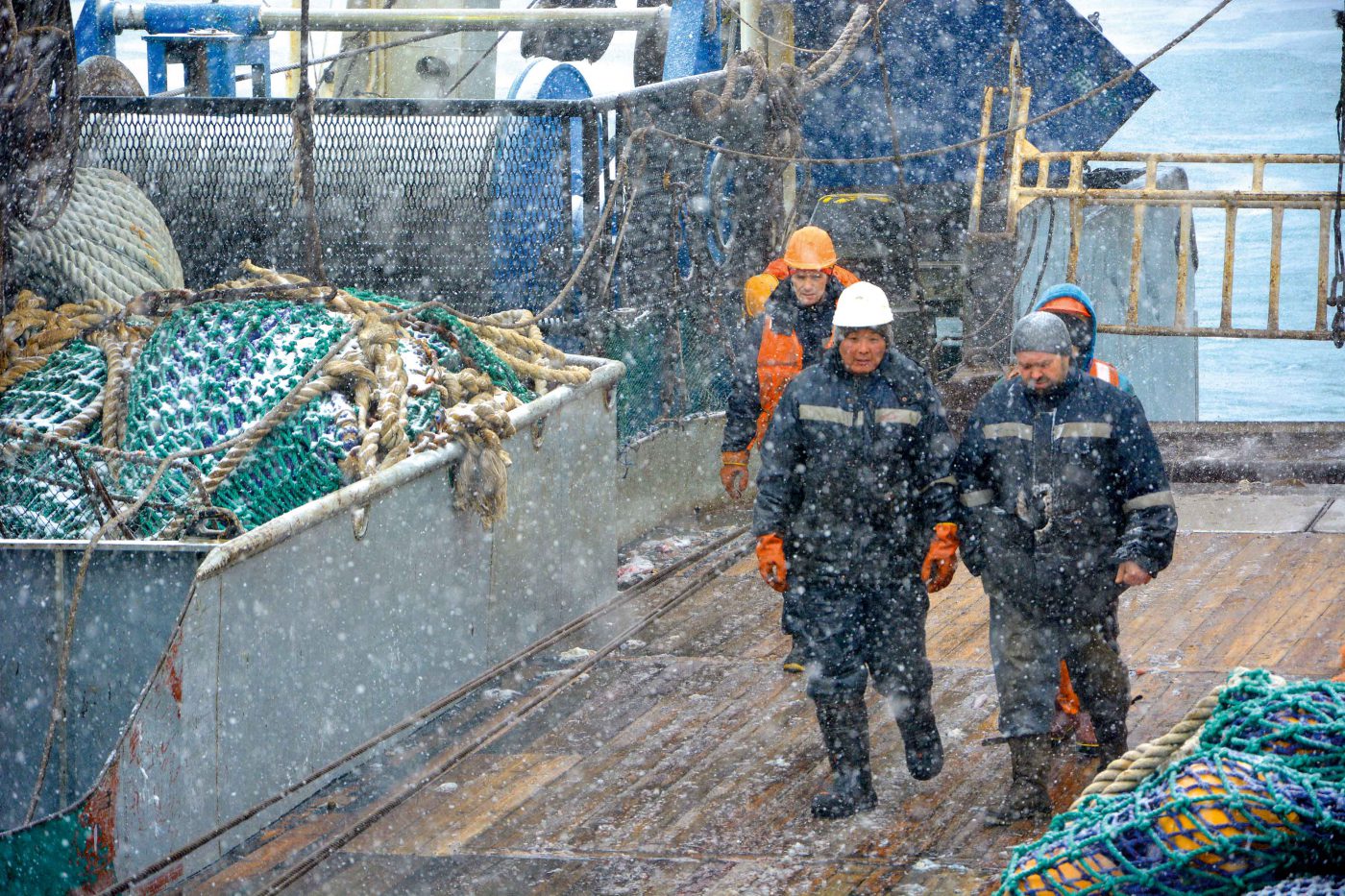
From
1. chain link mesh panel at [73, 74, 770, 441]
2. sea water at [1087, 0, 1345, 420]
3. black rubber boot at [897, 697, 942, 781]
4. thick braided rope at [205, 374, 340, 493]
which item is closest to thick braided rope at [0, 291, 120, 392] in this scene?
thick braided rope at [205, 374, 340, 493]

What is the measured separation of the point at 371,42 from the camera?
13.6m

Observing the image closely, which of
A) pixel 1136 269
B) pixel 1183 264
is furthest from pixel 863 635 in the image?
pixel 1183 264

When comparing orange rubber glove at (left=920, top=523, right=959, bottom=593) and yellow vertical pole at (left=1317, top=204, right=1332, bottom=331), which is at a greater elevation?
yellow vertical pole at (left=1317, top=204, right=1332, bottom=331)

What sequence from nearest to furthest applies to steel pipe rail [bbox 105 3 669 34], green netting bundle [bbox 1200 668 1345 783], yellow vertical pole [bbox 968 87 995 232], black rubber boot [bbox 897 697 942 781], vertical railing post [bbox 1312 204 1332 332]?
green netting bundle [bbox 1200 668 1345 783], black rubber boot [bbox 897 697 942 781], vertical railing post [bbox 1312 204 1332 332], steel pipe rail [bbox 105 3 669 34], yellow vertical pole [bbox 968 87 995 232]

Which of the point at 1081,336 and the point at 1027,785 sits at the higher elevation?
the point at 1081,336

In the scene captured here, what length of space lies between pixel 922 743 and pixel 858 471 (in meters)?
0.92

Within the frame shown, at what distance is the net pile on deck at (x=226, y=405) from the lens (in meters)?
5.54

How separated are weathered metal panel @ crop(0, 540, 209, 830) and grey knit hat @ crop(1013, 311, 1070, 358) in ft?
8.57

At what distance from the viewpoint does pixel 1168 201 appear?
390 inches

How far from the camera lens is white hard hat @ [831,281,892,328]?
518 centimetres

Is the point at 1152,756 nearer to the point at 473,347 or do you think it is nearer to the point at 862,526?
the point at 862,526

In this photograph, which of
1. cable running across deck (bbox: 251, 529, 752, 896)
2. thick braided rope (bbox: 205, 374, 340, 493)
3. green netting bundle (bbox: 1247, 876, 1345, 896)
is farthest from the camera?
thick braided rope (bbox: 205, 374, 340, 493)

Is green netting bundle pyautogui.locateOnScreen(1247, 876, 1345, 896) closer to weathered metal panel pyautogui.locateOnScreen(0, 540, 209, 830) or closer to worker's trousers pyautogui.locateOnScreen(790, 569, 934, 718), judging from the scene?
worker's trousers pyautogui.locateOnScreen(790, 569, 934, 718)

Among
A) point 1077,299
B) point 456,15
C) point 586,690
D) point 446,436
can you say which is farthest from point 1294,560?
point 456,15
